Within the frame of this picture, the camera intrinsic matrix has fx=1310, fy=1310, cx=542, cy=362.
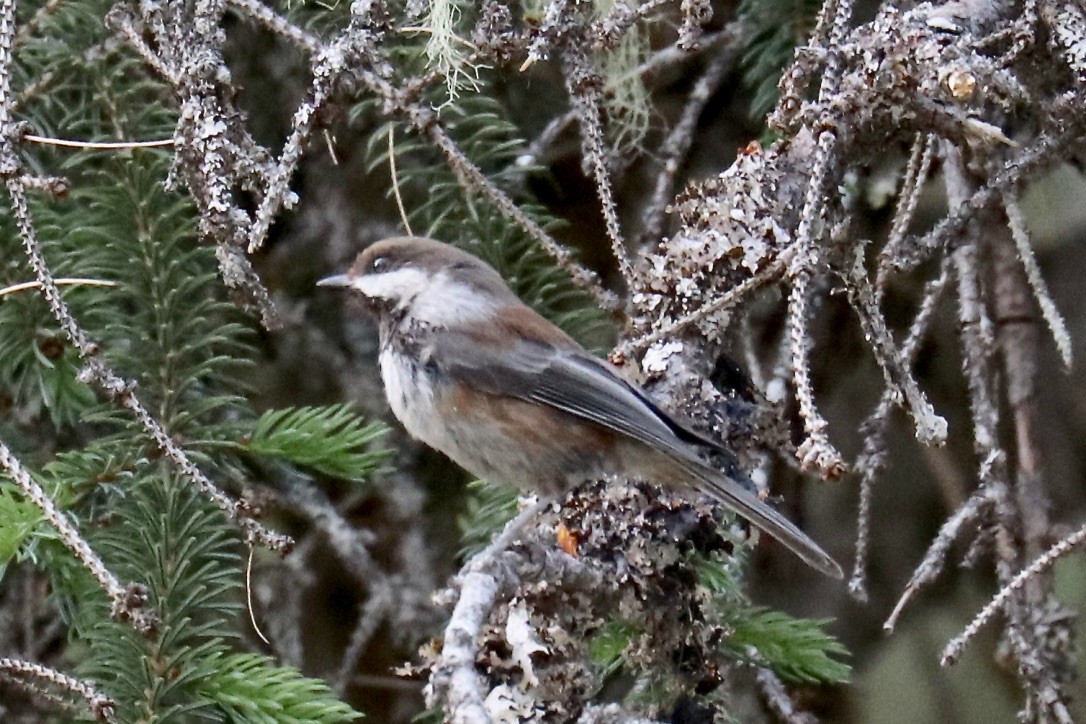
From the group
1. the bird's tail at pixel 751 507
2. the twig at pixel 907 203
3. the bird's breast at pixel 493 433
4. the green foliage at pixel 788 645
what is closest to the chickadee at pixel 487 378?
the bird's breast at pixel 493 433

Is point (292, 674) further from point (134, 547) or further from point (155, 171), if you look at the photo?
Result: point (155, 171)

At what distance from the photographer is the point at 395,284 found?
258 cm

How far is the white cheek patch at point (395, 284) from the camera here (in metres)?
2.56

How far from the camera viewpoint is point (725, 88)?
3.01 m

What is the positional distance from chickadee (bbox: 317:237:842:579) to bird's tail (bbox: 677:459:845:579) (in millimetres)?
239

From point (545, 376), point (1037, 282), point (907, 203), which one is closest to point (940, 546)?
point (1037, 282)

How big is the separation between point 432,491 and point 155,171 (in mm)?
1195

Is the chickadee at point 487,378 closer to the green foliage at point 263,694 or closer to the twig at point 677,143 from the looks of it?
the twig at point 677,143

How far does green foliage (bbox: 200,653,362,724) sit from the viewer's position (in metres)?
1.89

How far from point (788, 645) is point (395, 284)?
101 cm

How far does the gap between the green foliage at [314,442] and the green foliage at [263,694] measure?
0.36m

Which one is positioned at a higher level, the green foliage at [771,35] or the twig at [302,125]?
the green foliage at [771,35]

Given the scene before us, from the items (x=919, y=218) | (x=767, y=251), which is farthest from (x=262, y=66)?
(x=919, y=218)

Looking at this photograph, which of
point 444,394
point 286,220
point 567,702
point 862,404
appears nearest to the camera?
point 567,702
